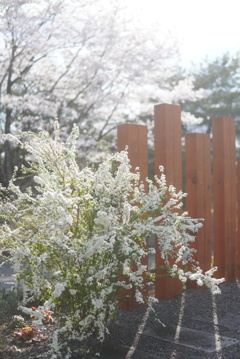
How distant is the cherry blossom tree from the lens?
902cm

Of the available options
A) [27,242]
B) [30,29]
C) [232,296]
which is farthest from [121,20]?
[27,242]

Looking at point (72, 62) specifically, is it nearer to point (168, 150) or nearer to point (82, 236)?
point (168, 150)

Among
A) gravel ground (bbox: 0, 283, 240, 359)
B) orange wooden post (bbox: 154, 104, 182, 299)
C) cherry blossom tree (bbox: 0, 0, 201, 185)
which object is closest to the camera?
gravel ground (bbox: 0, 283, 240, 359)

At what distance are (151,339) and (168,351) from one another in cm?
21

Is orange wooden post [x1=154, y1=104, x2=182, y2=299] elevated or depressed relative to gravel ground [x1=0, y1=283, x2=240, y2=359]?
elevated

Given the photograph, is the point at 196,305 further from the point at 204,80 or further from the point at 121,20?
the point at 204,80

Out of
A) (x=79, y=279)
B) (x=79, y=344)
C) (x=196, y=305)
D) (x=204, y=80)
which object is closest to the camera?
(x=79, y=279)

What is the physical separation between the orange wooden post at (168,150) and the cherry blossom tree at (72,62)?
227 inches

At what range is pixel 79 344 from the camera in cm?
269

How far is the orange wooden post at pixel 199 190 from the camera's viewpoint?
4094 millimetres

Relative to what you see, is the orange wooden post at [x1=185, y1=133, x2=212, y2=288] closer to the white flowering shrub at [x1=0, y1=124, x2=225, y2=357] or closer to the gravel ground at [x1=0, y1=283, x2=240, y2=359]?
the gravel ground at [x1=0, y1=283, x2=240, y2=359]

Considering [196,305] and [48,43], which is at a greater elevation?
[48,43]

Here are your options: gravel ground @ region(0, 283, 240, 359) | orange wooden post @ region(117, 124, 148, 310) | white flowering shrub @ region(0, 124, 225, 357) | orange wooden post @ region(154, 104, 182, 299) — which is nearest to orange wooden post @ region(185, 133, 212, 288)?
orange wooden post @ region(154, 104, 182, 299)

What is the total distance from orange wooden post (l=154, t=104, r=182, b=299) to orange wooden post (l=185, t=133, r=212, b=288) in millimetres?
279
